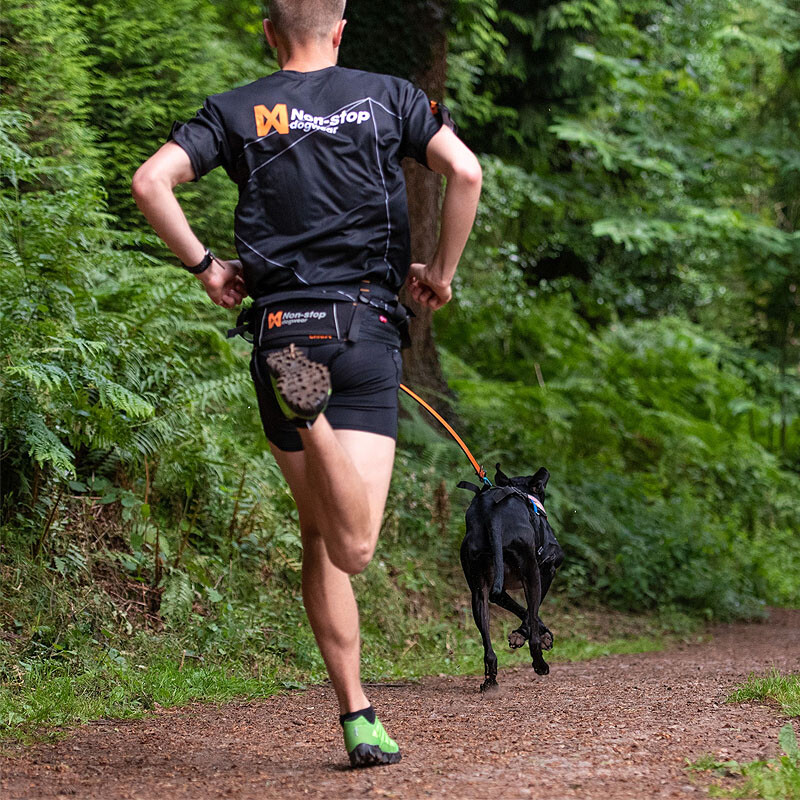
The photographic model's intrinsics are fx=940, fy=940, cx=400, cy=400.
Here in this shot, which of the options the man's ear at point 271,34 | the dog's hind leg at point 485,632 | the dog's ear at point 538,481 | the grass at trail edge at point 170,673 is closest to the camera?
the man's ear at point 271,34

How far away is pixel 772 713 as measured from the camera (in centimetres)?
395

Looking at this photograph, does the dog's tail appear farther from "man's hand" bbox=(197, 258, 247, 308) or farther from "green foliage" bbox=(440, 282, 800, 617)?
"green foliage" bbox=(440, 282, 800, 617)

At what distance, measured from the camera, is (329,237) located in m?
2.90

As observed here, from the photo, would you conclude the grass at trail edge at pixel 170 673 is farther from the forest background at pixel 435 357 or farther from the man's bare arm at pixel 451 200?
the man's bare arm at pixel 451 200

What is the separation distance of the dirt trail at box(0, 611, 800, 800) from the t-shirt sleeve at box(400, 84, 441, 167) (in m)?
2.00

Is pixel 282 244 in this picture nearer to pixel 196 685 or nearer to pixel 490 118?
pixel 196 685

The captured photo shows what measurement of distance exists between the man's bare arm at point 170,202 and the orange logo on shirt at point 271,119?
25cm

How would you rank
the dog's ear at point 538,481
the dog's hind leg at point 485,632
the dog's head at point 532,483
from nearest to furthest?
the dog's hind leg at point 485,632 → the dog's head at point 532,483 → the dog's ear at point 538,481

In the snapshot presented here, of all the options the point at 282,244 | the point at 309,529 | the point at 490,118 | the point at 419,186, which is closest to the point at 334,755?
the point at 309,529

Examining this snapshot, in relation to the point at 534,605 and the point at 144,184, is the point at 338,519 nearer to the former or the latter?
the point at 144,184

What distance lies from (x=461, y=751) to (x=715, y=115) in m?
11.2

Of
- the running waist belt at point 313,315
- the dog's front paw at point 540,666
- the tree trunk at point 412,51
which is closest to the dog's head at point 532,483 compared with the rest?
the dog's front paw at point 540,666

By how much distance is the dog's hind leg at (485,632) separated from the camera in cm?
500

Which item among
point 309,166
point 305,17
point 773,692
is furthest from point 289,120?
point 773,692
